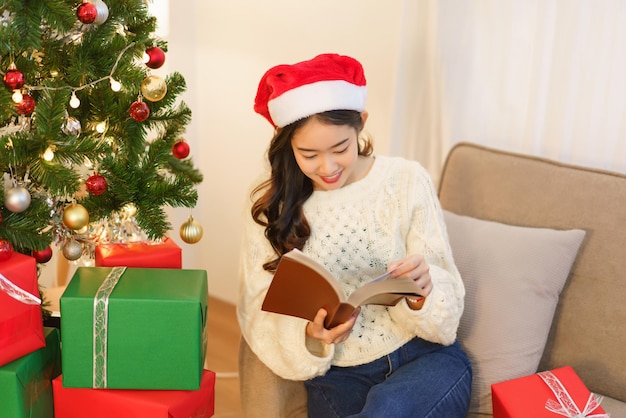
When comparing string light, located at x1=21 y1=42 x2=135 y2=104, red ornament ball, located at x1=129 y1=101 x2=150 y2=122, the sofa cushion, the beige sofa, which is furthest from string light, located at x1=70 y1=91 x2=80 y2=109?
the sofa cushion

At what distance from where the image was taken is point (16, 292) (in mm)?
1447

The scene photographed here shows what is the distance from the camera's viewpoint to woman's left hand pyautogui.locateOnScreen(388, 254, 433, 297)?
1.53m

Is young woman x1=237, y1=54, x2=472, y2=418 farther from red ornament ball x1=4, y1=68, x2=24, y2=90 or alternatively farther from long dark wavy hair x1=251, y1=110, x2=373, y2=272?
red ornament ball x1=4, y1=68, x2=24, y2=90

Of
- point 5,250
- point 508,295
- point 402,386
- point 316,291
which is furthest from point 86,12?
point 508,295

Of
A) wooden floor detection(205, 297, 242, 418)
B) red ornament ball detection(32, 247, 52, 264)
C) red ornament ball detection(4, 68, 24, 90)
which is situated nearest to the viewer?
red ornament ball detection(4, 68, 24, 90)

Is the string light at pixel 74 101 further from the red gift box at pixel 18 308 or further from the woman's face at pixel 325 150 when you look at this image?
the woman's face at pixel 325 150

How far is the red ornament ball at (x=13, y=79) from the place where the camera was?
1412mm

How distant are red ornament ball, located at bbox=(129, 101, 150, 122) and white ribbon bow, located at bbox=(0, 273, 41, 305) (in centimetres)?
41

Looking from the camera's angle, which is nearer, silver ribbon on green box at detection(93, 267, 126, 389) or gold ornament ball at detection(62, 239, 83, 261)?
silver ribbon on green box at detection(93, 267, 126, 389)

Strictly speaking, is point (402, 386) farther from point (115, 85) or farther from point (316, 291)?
point (115, 85)

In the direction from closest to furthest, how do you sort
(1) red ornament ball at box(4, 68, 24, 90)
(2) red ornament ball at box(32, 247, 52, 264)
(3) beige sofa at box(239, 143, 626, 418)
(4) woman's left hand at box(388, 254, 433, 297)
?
(1) red ornament ball at box(4, 68, 24, 90), (4) woman's left hand at box(388, 254, 433, 297), (2) red ornament ball at box(32, 247, 52, 264), (3) beige sofa at box(239, 143, 626, 418)

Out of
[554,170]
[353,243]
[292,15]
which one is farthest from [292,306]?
[292,15]

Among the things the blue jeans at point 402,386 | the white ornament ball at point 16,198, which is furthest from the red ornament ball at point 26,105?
the blue jeans at point 402,386

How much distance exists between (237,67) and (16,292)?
1.61 meters
